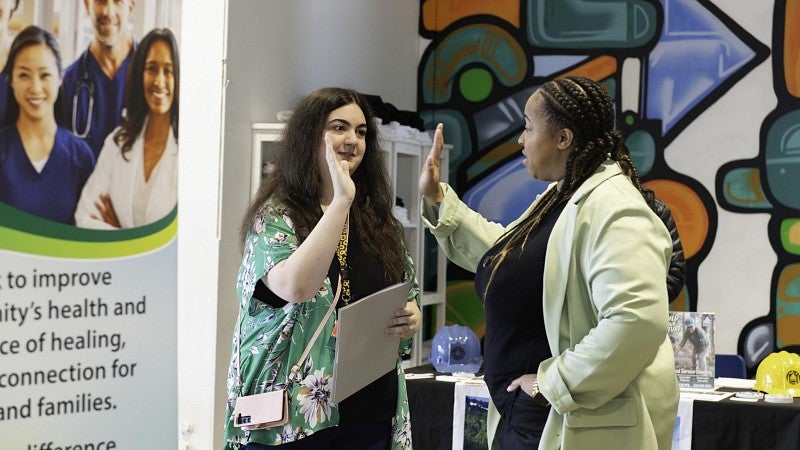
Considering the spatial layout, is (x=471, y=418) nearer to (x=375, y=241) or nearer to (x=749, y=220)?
(x=375, y=241)

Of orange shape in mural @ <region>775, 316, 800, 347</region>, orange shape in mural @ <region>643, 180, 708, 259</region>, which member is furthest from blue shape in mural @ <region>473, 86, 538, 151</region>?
orange shape in mural @ <region>775, 316, 800, 347</region>

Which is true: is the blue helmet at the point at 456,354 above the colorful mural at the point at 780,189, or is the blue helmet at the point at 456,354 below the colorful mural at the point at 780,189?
below

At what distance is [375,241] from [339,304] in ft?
0.72

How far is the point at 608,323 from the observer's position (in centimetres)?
195

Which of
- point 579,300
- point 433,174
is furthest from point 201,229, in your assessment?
point 579,300

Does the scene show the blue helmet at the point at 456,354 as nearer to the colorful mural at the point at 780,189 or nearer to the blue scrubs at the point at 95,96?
the colorful mural at the point at 780,189

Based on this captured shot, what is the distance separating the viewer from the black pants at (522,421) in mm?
2131

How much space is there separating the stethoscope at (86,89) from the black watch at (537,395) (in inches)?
46.0

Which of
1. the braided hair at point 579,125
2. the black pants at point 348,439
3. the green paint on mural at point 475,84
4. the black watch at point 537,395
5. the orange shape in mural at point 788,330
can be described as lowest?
the orange shape in mural at point 788,330

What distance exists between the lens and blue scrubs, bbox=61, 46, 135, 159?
7.49 feet

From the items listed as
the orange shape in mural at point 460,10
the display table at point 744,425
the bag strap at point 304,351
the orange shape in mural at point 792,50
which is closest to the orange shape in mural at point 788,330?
the orange shape in mural at point 792,50

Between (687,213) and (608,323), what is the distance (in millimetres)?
4007

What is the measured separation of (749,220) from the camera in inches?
221

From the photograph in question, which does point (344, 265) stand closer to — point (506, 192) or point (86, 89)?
point (86, 89)
